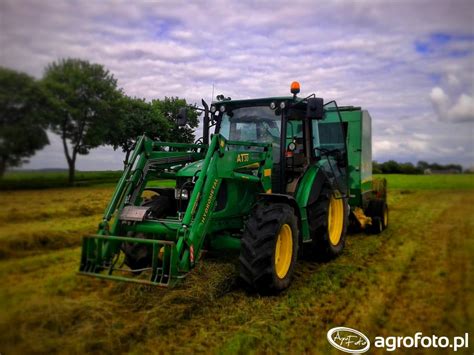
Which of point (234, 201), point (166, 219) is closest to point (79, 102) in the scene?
point (166, 219)

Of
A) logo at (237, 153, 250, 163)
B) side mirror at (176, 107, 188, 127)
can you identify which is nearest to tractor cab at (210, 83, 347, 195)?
logo at (237, 153, 250, 163)

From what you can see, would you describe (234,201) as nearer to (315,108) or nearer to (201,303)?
(201,303)

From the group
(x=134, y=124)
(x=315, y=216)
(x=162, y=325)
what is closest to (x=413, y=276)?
(x=315, y=216)

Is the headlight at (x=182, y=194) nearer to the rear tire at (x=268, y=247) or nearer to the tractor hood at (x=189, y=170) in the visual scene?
the tractor hood at (x=189, y=170)

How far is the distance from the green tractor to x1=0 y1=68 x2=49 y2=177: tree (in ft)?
3.87

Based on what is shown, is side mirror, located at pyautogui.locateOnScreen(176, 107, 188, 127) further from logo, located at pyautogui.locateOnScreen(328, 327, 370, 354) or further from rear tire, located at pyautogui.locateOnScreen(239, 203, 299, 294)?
logo, located at pyautogui.locateOnScreen(328, 327, 370, 354)

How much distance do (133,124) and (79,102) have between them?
50.8 inches

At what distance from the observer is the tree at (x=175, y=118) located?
508 centimetres

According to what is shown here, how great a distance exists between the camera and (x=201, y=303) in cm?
422

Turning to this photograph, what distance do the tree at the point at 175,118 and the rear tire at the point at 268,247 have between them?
5.37ft

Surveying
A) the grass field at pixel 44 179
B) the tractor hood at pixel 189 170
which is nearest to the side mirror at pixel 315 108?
the tractor hood at pixel 189 170

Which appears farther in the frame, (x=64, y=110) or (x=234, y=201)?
(x=234, y=201)

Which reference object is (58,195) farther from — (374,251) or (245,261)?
(374,251)

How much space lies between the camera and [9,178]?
3.03m
